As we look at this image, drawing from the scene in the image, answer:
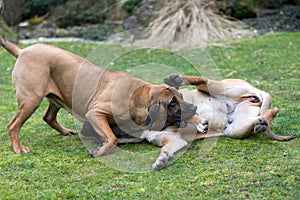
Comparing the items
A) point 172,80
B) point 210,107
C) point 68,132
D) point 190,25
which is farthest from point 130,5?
point 172,80

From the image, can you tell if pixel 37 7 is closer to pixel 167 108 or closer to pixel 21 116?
pixel 21 116

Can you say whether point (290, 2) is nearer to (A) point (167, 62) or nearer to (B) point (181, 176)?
(A) point (167, 62)

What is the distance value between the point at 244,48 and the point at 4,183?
842 cm

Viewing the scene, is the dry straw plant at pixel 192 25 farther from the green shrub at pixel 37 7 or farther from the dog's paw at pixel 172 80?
the dog's paw at pixel 172 80

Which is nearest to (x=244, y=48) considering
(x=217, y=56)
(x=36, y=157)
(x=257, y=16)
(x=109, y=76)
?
(x=217, y=56)

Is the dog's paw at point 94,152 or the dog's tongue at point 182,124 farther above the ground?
the dog's tongue at point 182,124

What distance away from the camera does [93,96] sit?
6.21 metres

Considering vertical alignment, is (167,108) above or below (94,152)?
above

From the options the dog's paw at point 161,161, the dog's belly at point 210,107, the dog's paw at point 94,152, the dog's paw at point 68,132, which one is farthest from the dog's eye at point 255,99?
the dog's paw at point 68,132

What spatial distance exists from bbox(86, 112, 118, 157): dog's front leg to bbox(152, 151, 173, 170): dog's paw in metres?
0.62

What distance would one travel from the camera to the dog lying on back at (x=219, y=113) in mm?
5941

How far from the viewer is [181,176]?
198 inches

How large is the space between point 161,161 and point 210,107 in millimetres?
1416

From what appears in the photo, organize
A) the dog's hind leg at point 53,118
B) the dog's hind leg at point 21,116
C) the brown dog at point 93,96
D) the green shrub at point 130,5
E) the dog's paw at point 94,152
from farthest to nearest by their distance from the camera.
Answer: the green shrub at point 130,5 < the dog's hind leg at point 53,118 < the dog's hind leg at point 21,116 < the brown dog at point 93,96 < the dog's paw at point 94,152
